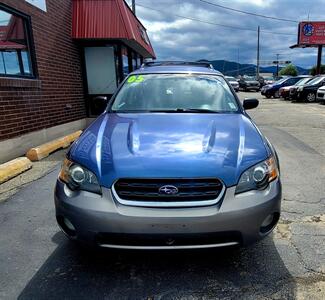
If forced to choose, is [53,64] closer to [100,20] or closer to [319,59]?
[100,20]

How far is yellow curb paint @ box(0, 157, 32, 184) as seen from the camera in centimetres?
570

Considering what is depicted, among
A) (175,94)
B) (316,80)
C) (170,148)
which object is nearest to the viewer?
(170,148)

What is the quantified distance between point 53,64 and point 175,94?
20.0 feet

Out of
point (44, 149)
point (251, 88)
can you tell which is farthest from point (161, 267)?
point (251, 88)

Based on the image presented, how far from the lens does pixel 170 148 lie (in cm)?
287

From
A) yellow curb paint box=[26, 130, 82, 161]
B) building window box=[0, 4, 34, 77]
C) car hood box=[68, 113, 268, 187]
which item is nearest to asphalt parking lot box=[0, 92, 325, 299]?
car hood box=[68, 113, 268, 187]

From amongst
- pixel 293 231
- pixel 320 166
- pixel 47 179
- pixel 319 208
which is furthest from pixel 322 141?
pixel 47 179

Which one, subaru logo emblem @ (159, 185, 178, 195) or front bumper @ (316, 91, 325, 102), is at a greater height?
subaru logo emblem @ (159, 185, 178, 195)

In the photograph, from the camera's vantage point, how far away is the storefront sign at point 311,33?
38.5 m

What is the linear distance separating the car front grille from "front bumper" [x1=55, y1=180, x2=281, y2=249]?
0.05 m

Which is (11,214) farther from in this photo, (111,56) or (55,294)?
(111,56)

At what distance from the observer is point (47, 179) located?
19.0 ft

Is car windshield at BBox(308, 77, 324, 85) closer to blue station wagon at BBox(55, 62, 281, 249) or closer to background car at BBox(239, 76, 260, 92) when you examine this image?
background car at BBox(239, 76, 260, 92)

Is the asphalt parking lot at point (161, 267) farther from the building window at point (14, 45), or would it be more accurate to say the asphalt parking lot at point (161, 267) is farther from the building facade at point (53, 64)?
the building window at point (14, 45)
